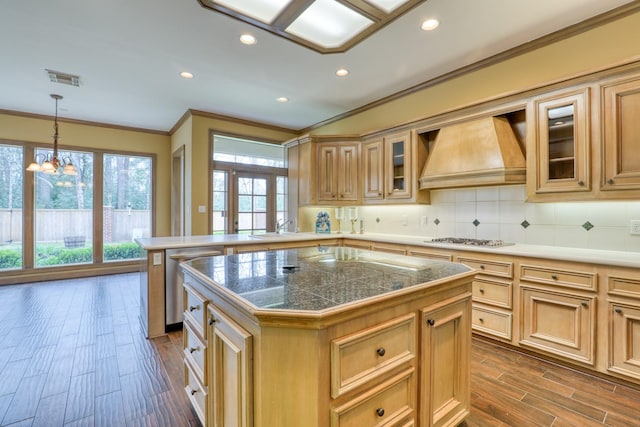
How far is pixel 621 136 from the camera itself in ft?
7.38

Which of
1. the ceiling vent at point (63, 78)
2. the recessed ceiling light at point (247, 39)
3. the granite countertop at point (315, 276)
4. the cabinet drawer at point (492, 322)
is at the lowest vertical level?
the cabinet drawer at point (492, 322)

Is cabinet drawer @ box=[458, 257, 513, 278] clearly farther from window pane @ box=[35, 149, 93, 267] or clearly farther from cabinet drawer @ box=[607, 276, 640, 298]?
window pane @ box=[35, 149, 93, 267]

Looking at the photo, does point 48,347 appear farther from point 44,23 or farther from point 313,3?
point 313,3

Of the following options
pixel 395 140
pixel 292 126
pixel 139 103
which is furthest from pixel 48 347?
pixel 292 126

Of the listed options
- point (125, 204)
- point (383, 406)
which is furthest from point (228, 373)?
point (125, 204)

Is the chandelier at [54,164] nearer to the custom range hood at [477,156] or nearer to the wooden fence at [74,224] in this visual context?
the wooden fence at [74,224]

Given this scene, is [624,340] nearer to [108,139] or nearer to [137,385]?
[137,385]

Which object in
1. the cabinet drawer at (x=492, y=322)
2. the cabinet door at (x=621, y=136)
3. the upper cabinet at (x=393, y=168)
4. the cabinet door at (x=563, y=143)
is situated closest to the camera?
the cabinet door at (x=621, y=136)

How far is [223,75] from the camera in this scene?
3.66 m

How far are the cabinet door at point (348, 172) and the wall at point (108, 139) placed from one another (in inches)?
154

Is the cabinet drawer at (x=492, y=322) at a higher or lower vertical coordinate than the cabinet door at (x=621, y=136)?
lower

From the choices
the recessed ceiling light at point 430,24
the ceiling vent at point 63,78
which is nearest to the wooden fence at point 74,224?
the ceiling vent at point 63,78

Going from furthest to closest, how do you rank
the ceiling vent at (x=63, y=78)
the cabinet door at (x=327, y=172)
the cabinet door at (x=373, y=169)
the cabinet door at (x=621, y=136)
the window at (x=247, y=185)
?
the window at (x=247, y=185)
the cabinet door at (x=327, y=172)
the cabinet door at (x=373, y=169)
the ceiling vent at (x=63, y=78)
the cabinet door at (x=621, y=136)

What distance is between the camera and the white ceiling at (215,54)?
2.48 metres
